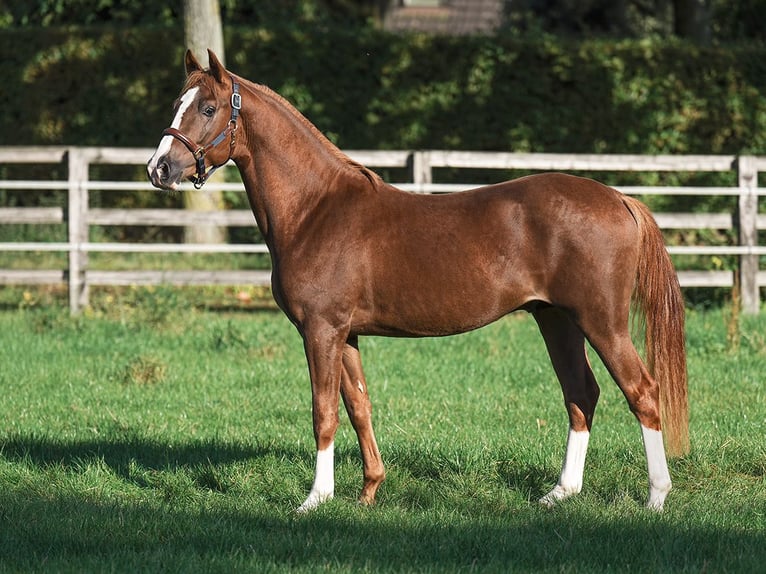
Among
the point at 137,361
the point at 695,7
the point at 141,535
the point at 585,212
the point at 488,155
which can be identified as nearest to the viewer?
the point at 141,535

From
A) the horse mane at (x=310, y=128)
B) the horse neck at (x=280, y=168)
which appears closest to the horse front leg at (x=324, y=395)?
the horse neck at (x=280, y=168)

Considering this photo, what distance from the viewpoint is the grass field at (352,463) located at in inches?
177

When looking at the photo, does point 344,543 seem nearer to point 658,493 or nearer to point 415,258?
point 415,258

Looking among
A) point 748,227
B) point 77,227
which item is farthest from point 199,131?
point 748,227

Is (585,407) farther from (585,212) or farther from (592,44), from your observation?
(592,44)

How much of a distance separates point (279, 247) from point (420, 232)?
0.71m

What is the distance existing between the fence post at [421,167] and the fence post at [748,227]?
11.0 feet

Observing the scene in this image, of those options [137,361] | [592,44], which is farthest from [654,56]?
[137,361]

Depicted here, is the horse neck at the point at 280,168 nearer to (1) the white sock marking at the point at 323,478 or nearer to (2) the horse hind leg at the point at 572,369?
(1) the white sock marking at the point at 323,478

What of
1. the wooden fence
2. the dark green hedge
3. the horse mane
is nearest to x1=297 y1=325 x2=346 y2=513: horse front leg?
the horse mane

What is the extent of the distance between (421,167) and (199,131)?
6.53 m

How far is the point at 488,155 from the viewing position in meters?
11.5

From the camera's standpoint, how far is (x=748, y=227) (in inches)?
455

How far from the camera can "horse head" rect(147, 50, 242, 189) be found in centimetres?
512
